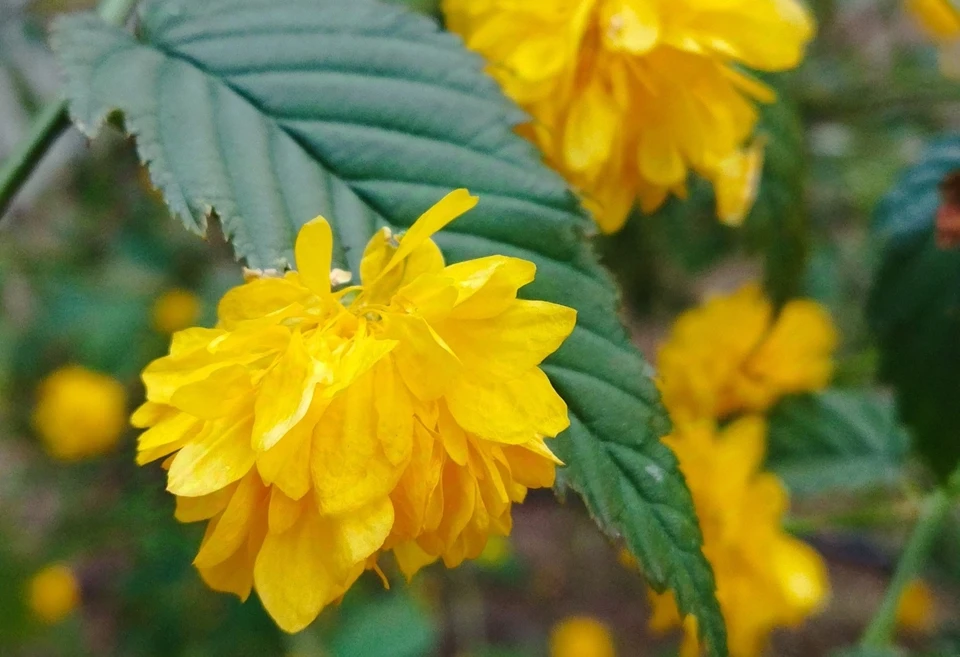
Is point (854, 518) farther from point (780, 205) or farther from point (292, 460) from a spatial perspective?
point (292, 460)

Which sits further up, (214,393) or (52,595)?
(214,393)

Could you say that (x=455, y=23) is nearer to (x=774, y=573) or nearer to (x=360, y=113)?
(x=360, y=113)

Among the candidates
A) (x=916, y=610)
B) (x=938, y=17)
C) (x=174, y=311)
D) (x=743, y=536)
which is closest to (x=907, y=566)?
(x=743, y=536)

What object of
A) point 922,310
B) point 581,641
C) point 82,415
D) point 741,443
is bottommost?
point 581,641

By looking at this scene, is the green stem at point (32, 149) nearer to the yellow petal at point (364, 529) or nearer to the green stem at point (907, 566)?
the yellow petal at point (364, 529)

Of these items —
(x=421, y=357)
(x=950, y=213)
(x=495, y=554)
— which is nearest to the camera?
(x=421, y=357)

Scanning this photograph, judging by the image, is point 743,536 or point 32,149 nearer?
point 32,149

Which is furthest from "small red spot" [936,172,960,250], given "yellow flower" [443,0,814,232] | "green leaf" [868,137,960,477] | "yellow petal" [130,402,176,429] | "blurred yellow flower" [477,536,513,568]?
"blurred yellow flower" [477,536,513,568]

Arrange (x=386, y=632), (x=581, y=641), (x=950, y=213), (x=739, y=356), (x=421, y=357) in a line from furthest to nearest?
(x=581, y=641)
(x=386, y=632)
(x=739, y=356)
(x=950, y=213)
(x=421, y=357)
